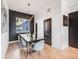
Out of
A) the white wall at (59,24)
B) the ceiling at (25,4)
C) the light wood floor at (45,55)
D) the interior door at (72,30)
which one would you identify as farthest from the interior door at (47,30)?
the light wood floor at (45,55)

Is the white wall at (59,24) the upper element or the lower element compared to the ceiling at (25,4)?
lower

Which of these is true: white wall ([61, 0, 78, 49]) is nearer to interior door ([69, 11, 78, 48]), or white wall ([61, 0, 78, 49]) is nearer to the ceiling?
interior door ([69, 11, 78, 48])

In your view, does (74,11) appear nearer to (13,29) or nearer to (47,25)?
(47,25)

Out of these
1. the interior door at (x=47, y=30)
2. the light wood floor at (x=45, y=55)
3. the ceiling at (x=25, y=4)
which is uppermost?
the ceiling at (x=25, y=4)

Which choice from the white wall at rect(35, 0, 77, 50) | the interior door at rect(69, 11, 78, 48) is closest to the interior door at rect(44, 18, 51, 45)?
the white wall at rect(35, 0, 77, 50)

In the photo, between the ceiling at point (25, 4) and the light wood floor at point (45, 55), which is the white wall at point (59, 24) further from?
the ceiling at point (25, 4)

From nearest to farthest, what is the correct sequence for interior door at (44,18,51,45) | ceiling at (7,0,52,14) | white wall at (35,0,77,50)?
white wall at (35,0,77,50)
ceiling at (7,0,52,14)
interior door at (44,18,51,45)

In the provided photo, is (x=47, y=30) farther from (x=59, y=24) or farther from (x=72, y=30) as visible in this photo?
(x=72, y=30)

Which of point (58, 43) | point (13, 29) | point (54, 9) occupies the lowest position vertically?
point (58, 43)

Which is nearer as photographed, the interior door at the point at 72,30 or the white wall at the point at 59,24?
the white wall at the point at 59,24

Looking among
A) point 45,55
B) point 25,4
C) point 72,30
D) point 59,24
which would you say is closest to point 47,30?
point 59,24

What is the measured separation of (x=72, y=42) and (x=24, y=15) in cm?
508

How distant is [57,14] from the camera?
5.07m

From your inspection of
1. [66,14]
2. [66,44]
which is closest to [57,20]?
[66,14]
